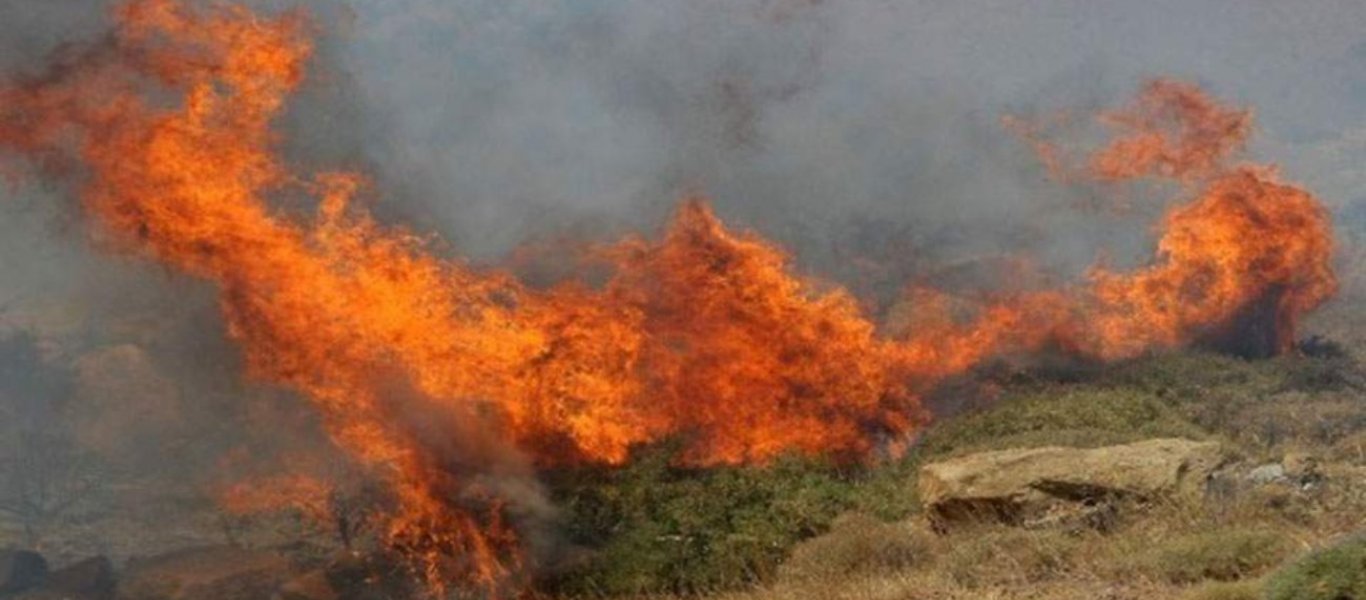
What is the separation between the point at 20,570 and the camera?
68.4 ft

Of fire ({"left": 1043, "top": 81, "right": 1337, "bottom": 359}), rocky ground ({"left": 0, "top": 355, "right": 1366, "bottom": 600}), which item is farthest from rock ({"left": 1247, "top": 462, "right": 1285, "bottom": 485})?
fire ({"left": 1043, "top": 81, "right": 1337, "bottom": 359})

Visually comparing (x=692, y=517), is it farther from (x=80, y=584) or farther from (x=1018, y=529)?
(x=80, y=584)

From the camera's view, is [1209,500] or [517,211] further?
[517,211]

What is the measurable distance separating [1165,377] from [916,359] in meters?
5.03

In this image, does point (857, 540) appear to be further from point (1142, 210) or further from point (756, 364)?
point (1142, 210)

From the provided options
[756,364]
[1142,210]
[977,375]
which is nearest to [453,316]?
[756,364]

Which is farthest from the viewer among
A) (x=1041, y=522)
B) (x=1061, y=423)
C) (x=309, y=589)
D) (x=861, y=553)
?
(x=1061, y=423)

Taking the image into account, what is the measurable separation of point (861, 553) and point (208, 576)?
37.3 ft

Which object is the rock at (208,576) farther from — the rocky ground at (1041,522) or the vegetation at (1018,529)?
the vegetation at (1018,529)

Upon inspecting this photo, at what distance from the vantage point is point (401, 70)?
45.5m

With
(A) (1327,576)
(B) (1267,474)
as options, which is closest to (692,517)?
(B) (1267,474)

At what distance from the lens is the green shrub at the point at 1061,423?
1819 cm

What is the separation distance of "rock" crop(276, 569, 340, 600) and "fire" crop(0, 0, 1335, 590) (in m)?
1.45

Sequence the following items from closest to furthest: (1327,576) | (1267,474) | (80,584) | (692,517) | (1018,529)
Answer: (1327,576) → (1018,529) → (1267,474) → (692,517) → (80,584)
